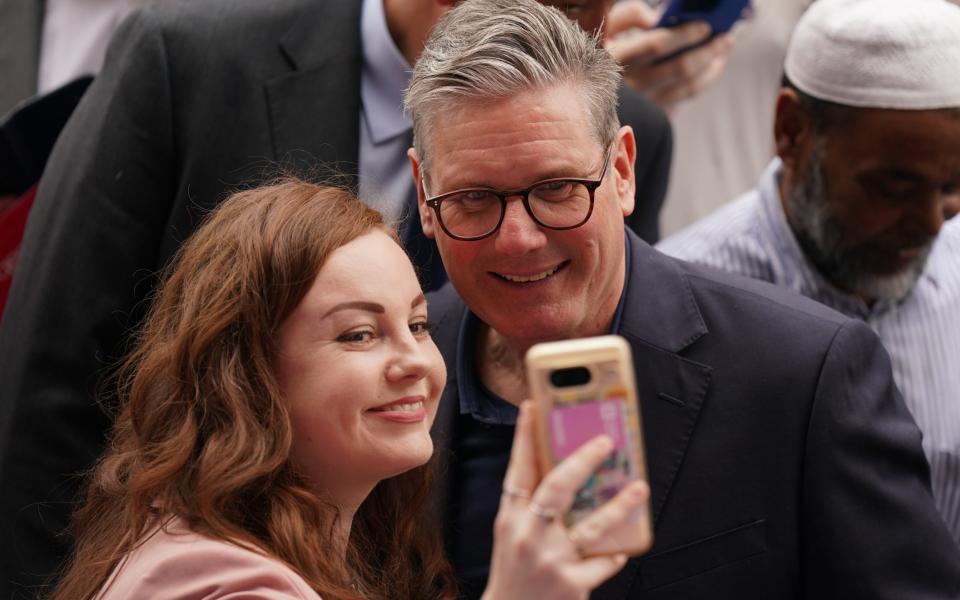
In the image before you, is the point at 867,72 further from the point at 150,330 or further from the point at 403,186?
the point at 150,330

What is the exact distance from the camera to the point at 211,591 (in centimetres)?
218

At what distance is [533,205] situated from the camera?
8.91ft

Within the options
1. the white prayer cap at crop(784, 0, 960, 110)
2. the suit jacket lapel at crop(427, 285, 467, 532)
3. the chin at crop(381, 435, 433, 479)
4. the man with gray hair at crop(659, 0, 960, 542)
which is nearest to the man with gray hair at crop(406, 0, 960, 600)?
the suit jacket lapel at crop(427, 285, 467, 532)

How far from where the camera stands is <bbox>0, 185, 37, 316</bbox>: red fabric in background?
368cm

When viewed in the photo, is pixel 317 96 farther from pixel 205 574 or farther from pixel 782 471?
pixel 205 574

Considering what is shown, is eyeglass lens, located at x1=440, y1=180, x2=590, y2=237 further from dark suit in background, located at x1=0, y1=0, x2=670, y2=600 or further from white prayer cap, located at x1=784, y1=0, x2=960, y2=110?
white prayer cap, located at x1=784, y1=0, x2=960, y2=110

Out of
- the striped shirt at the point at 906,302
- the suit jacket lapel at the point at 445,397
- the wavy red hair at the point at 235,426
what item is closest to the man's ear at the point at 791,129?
the striped shirt at the point at 906,302

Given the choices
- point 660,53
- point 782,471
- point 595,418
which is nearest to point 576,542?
point 595,418

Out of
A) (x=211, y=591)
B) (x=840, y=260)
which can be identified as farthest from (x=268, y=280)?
(x=840, y=260)

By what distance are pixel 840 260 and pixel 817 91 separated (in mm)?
449

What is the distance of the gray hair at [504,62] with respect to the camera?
2734 mm

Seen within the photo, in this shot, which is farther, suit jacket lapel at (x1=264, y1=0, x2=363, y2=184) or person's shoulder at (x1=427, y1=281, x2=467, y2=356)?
suit jacket lapel at (x1=264, y1=0, x2=363, y2=184)

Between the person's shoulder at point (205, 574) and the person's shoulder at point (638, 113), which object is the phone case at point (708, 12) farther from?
the person's shoulder at point (205, 574)

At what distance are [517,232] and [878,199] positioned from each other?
4.31ft
